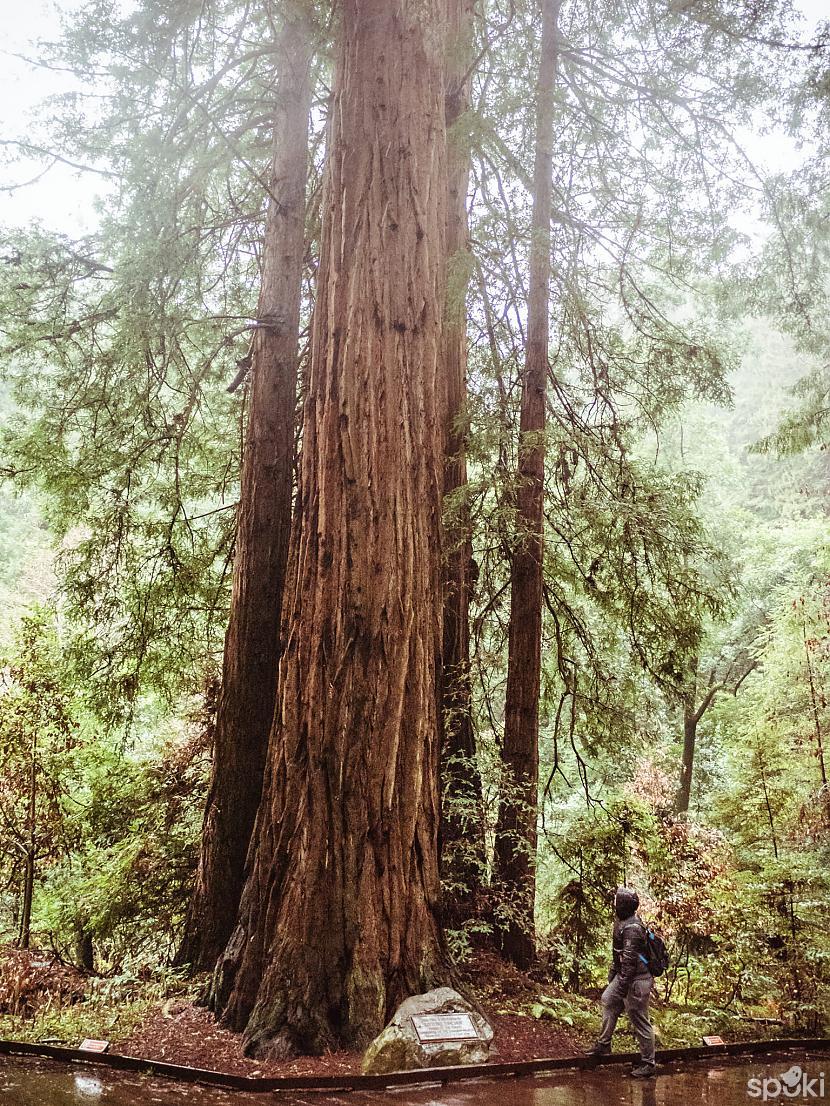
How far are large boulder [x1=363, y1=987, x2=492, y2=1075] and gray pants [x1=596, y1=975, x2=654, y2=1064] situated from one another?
742mm

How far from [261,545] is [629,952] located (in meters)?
3.63

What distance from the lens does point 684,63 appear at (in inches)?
262

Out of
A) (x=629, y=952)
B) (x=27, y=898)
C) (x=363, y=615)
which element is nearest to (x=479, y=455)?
(x=363, y=615)

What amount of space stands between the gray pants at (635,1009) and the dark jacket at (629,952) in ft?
0.10

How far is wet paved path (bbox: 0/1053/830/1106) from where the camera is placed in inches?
120

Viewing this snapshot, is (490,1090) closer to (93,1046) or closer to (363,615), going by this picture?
(93,1046)

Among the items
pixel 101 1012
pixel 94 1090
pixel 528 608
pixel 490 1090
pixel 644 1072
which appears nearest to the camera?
pixel 94 1090

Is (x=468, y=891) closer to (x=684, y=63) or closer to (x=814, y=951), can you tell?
(x=814, y=951)

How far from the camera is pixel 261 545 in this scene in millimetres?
5766

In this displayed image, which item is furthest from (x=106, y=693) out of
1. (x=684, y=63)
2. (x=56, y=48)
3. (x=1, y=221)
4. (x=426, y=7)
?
(x=684, y=63)

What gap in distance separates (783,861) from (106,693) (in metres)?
6.02

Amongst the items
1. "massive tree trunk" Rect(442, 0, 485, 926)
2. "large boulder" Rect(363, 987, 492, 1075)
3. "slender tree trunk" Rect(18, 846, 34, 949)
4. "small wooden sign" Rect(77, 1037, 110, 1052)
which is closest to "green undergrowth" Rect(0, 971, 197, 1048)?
"small wooden sign" Rect(77, 1037, 110, 1052)

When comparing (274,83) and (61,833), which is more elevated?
(274,83)

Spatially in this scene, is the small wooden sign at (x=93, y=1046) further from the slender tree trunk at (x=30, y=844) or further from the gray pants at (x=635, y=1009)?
the slender tree trunk at (x=30, y=844)
